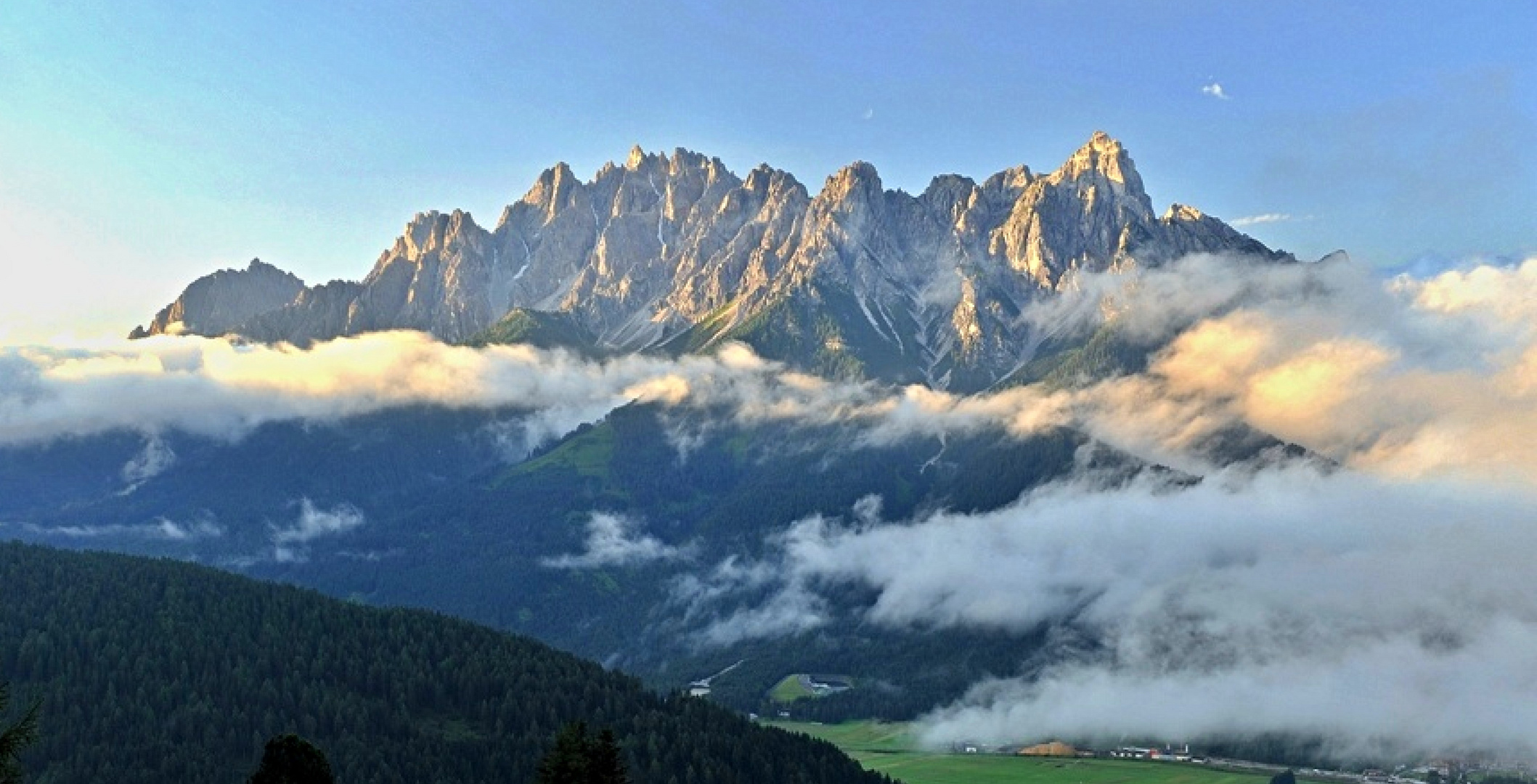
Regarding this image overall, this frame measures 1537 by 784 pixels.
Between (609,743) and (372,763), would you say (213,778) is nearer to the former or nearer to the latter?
(372,763)

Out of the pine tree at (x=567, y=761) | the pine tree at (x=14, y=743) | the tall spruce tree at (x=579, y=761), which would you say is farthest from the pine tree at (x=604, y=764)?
the pine tree at (x=14, y=743)

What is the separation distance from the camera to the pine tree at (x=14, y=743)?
52250mm

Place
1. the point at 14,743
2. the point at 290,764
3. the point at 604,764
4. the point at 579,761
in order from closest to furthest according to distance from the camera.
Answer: the point at 14,743 < the point at 290,764 < the point at 579,761 < the point at 604,764

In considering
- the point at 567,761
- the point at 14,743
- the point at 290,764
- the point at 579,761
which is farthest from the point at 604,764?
the point at 14,743

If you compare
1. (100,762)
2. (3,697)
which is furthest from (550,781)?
(100,762)

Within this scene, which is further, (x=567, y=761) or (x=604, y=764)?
(x=604, y=764)

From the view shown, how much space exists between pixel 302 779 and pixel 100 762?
478ft

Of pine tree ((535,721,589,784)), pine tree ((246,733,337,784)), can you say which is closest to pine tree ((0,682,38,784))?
pine tree ((246,733,337,784))

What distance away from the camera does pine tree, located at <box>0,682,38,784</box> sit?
171 ft

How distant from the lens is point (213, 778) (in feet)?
631

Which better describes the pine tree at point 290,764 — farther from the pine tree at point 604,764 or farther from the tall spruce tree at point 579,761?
the pine tree at point 604,764

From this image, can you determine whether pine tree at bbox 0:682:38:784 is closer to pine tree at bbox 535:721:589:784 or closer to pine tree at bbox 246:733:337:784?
pine tree at bbox 246:733:337:784

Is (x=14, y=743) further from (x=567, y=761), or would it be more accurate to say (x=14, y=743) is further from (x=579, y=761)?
(x=579, y=761)

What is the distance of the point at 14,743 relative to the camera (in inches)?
2078
